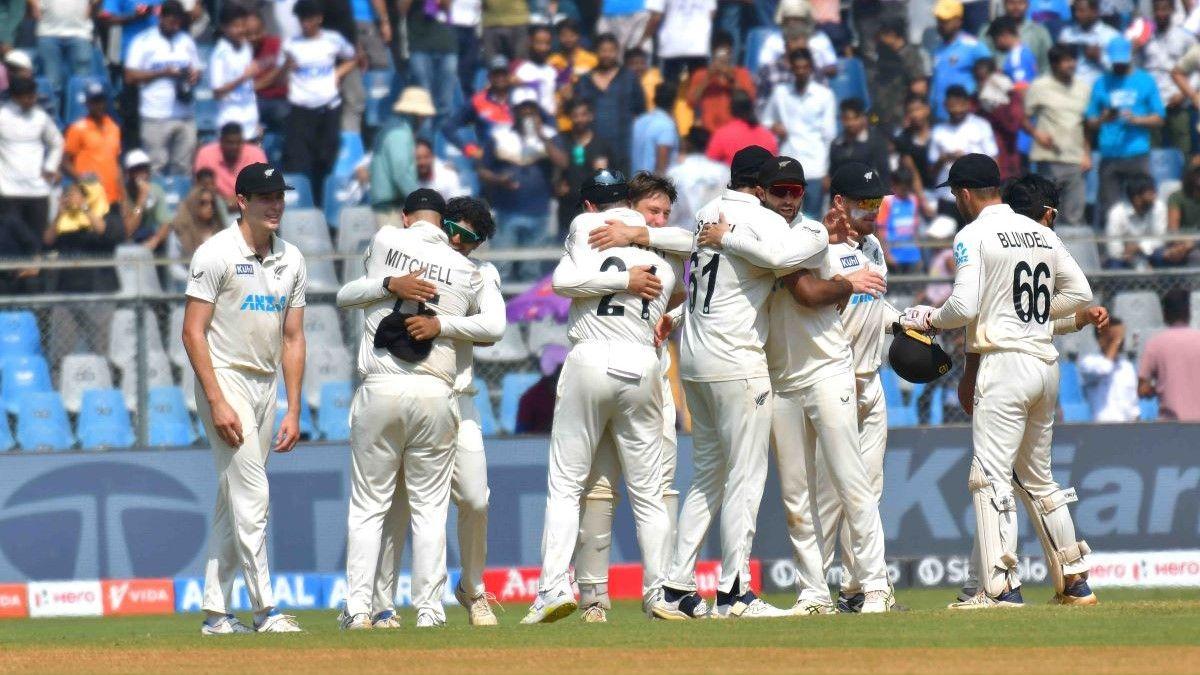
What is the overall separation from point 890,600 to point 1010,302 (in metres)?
1.70

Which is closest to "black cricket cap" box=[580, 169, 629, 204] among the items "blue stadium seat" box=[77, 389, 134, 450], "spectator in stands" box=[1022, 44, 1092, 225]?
"blue stadium seat" box=[77, 389, 134, 450]

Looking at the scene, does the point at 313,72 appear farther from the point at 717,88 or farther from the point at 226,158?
the point at 717,88

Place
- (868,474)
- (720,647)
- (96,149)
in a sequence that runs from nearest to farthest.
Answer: (720,647) < (868,474) < (96,149)

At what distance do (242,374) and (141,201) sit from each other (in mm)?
9352

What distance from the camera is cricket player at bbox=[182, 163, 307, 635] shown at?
30.8 feet

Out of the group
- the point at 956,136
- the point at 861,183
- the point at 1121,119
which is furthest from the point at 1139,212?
the point at 861,183

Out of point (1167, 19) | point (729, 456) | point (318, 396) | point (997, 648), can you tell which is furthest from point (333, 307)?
point (1167, 19)

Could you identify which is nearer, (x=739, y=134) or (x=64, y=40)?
(x=739, y=134)

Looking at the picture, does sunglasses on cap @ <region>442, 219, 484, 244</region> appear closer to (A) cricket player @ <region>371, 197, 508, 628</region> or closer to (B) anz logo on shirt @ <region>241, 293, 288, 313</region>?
(A) cricket player @ <region>371, 197, 508, 628</region>

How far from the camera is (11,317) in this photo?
49.6 ft

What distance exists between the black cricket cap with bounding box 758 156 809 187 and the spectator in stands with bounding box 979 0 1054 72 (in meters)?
10.9

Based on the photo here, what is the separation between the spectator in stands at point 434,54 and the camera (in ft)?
65.6

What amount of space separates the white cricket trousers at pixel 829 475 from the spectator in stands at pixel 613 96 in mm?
9249

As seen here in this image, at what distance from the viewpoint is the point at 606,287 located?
9633mm
